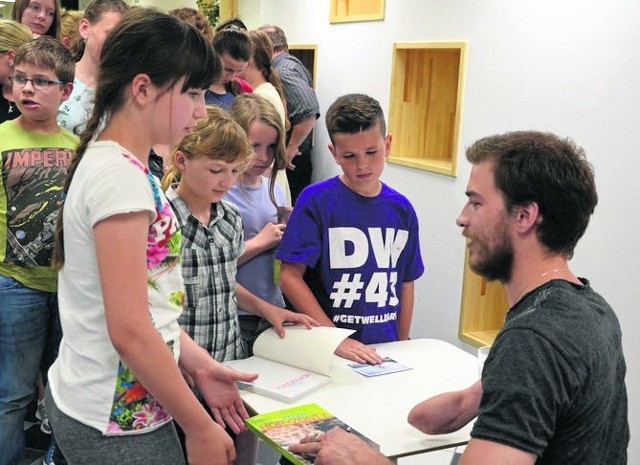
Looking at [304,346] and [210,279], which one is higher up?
[210,279]

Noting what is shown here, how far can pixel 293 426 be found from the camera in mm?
1452

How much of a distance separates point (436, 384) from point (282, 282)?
0.55 metres

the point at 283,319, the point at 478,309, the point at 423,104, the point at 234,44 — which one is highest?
the point at 234,44

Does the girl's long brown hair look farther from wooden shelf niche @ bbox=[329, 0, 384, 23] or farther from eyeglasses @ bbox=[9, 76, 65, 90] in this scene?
wooden shelf niche @ bbox=[329, 0, 384, 23]

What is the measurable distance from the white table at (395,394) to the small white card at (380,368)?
0.05ft

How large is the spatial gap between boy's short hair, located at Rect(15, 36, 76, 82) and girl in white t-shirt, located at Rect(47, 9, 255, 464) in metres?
1.16

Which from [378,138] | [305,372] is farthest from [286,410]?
[378,138]

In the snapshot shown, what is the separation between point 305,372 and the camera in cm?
179

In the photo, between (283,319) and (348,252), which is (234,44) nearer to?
(348,252)

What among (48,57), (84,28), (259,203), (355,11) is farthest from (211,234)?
(355,11)

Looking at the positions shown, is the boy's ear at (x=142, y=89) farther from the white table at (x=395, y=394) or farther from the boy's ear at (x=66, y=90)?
the boy's ear at (x=66, y=90)

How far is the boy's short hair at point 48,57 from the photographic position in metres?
2.29

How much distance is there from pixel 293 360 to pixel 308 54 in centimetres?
427

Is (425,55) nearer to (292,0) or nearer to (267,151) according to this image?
(292,0)
